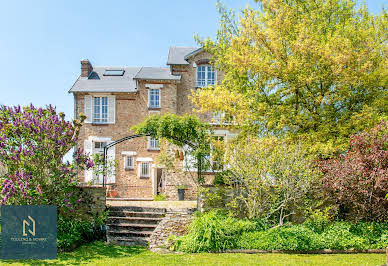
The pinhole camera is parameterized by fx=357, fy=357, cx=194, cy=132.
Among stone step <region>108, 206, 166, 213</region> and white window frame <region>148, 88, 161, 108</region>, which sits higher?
white window frame <region>148, 88, 161, 108</region>

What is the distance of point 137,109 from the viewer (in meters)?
20.8

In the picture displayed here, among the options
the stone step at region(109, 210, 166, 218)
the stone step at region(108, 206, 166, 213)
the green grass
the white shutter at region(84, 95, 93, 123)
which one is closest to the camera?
the green grass

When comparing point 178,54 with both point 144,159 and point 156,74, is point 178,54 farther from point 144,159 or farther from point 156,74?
point 144,159

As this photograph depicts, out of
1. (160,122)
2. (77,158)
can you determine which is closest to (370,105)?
(160,122)

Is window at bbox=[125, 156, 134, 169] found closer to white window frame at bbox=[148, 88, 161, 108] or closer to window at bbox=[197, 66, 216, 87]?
white window frame at bbox=[148, 88, 161, 108]

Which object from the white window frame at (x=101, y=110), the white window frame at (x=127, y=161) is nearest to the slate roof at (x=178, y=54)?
the white window frame at (x=101, y=110)

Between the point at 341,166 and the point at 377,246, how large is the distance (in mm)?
2340

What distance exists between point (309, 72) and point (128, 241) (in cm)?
845

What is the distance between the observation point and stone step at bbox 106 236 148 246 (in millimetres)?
10367

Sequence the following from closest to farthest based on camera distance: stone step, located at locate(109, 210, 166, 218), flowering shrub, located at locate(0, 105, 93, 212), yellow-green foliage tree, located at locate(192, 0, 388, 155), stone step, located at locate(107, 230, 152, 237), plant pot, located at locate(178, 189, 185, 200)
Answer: flowering shrub, located at locate(0, 105, 93, 212) → stone step, located at locate(107, 230, 152, 237) → stone step, located at locate(109, 210, 166, 218) → yellow-green foliage tree, located at locate(192, 0, 388, 155) → plant pot, located at locate(178, 189, 185, 200)

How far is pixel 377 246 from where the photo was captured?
977cm

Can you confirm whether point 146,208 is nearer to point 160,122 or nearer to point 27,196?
point 160,122

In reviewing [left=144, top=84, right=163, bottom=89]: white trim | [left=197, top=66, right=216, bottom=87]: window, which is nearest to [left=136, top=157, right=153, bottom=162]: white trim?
[left=144, top=84, right=163, bottom=89]: white trim

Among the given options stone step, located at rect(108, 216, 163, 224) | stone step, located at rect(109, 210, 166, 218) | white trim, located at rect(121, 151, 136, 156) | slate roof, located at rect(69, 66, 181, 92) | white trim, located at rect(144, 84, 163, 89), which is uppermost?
slate roof, located at rect(69, 66, 181, 92)
